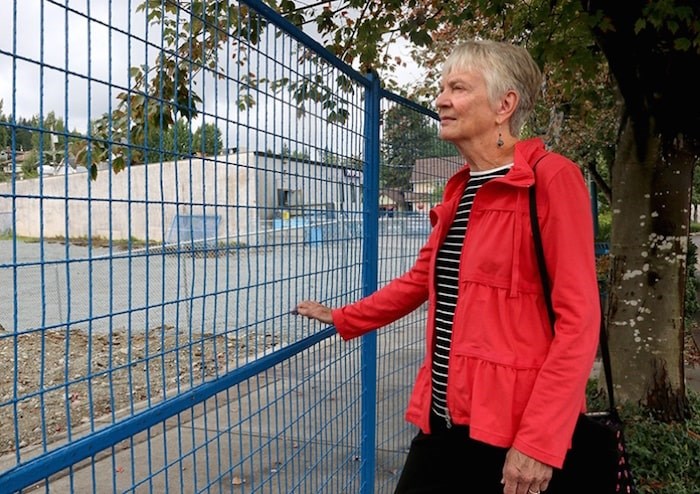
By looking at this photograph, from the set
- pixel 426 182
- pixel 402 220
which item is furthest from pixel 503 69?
pixel 426 182

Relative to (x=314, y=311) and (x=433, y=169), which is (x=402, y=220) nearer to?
(x=433, y=169)

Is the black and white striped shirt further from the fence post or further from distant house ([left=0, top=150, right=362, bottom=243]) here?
the fence post

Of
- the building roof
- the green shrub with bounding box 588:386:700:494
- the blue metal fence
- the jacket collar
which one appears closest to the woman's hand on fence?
the blue metal fence

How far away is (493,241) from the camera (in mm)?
1979

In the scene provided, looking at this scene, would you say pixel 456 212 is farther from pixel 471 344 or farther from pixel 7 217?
pixel 7 217

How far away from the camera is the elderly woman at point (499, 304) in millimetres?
1842

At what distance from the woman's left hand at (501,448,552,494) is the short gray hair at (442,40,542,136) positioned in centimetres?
94

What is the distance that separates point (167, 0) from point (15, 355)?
1.06 metres

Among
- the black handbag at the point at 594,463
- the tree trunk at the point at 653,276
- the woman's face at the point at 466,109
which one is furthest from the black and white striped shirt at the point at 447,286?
the tree trunk at the point at 653,276

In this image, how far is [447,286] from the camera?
2143 millimetres

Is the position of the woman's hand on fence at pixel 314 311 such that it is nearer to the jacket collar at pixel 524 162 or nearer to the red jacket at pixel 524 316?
the red jacket at pixel 524 316

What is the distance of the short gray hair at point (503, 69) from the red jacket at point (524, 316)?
12 cm

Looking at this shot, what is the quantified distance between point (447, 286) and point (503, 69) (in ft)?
2.16

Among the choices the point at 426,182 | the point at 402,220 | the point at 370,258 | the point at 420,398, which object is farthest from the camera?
the point at 426,182
